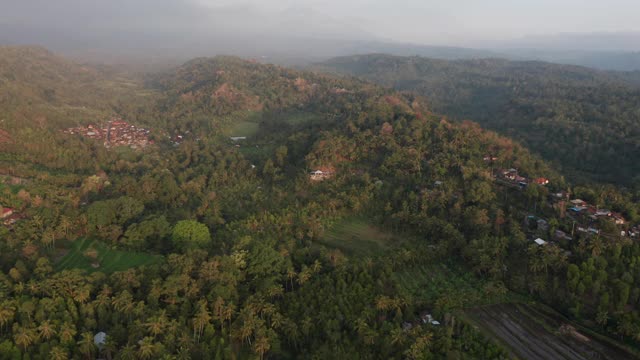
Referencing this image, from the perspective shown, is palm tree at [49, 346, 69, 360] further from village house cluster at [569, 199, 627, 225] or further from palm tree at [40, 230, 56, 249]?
village house cluster at [569, 199, 627, 225]

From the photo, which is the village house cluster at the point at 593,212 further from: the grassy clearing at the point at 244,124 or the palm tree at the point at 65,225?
the grassy clearing at the point at 244,124

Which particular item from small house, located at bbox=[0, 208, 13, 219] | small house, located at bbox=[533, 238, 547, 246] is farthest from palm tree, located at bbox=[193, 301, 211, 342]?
small house, located at bbox=[533, 238, 547, 246]

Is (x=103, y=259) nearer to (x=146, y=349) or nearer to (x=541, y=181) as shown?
(x=146, y=349)

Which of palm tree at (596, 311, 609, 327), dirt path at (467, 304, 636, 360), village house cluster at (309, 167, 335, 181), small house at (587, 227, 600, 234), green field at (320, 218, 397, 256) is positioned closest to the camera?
dirt path at (467, 304, 636, 360)

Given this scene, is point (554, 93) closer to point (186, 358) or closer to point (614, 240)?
point (614, 240)

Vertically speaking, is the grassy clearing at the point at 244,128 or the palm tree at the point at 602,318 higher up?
the grassy clearing at the point at 244,128

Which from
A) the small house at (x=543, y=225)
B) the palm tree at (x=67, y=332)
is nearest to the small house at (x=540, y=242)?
the small house at (x=543, y=225)
